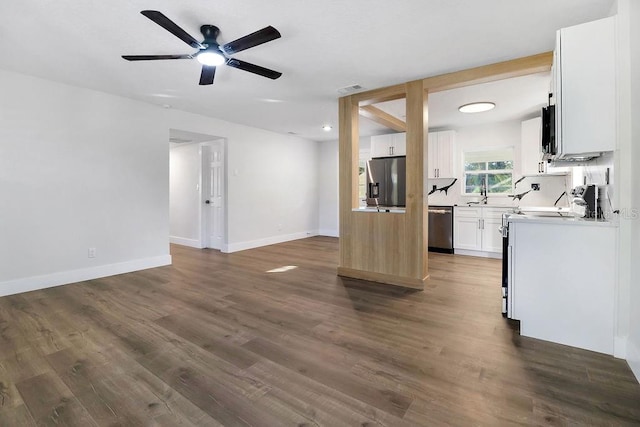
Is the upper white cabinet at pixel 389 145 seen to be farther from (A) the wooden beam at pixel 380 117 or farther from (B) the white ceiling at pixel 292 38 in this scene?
(B) the white ceiling at pixel 292 38

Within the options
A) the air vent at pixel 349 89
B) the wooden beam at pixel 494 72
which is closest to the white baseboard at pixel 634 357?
the wooden beam at pixel 494 72

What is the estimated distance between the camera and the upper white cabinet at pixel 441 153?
5891 millimetres

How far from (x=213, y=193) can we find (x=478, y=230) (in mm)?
5233

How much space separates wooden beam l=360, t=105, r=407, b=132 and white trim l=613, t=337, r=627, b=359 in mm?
3690

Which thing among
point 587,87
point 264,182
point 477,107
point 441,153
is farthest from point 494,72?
point 264,182

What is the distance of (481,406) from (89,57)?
4.43 m

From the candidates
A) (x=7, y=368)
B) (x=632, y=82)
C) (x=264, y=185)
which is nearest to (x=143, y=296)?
(x=7, y=368)

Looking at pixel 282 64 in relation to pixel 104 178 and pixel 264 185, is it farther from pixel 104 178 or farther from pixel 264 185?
pixel 264 185

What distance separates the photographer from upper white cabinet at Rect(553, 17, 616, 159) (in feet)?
6.84

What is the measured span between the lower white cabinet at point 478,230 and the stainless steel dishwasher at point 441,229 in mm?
87

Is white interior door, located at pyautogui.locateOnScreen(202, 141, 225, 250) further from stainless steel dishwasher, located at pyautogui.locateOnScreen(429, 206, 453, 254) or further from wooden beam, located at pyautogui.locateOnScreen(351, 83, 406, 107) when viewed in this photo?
stainless steel dishwasher, located at pyautogui.locateOnScreen(429, 206, 453, 254)

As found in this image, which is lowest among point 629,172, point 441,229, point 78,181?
point 441,229

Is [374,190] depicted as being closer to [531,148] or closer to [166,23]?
[531,148]

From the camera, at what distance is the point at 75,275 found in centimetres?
394
